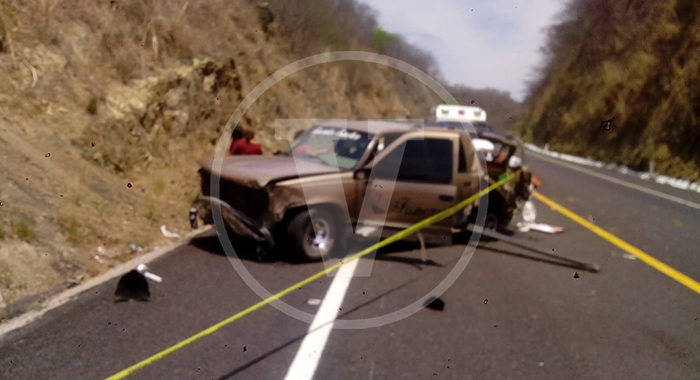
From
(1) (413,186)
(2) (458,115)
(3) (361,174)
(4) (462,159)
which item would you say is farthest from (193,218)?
(2) (458,115)

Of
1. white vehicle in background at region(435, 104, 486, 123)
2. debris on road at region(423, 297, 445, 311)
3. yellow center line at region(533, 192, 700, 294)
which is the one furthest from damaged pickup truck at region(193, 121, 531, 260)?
white vehicle in background at region(435, 104, 486, 123)

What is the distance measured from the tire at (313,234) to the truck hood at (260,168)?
53 centimetres

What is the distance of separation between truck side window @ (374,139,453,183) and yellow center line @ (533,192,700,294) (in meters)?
3.09

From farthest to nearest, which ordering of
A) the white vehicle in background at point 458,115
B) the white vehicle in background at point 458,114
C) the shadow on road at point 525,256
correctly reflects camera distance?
the white vehicle in background at point 458,114
the white vehicle in background at point 458,115
the shadow on road at point 525,256

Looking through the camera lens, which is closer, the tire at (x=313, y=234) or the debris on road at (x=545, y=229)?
the tire at (x=313, y=234)

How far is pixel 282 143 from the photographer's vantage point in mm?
20500

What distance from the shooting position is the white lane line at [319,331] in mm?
4718

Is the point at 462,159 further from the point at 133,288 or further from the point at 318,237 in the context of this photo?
the point at 133,288

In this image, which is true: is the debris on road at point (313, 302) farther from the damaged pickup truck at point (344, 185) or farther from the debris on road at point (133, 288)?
the debris on road at point (133, 288)

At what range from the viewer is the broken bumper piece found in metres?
7.56

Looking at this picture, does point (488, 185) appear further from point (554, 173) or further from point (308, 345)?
point (554, 173)

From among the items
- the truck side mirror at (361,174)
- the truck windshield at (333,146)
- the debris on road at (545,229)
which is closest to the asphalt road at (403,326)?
the truck side mirror at (361,174)

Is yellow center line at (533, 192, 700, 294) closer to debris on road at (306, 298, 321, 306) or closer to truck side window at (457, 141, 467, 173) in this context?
truck side window at (457, 141, 467, 173)

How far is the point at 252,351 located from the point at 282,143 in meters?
15.8
